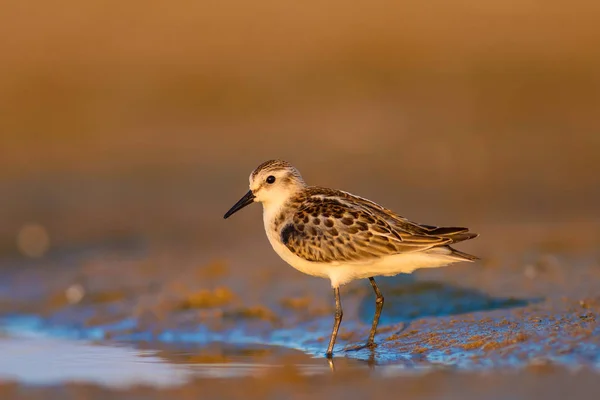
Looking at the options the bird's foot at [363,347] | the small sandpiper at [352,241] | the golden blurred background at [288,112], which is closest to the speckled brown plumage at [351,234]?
the small sandpiper at [352,241]

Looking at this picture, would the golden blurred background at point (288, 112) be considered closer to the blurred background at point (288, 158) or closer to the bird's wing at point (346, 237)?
the blurred background at point (288, 158)

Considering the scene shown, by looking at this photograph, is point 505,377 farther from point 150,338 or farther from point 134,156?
point 134,156

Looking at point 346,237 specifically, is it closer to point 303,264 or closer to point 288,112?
point 303,264

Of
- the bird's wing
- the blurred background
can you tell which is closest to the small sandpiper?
the bird's wing

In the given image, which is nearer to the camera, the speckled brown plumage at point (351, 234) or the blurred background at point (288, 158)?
the speckled brown plumage at point (351, 234)

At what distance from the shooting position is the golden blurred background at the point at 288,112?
17.7 metres

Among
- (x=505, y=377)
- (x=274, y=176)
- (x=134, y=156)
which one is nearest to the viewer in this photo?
(x=505, y=377)

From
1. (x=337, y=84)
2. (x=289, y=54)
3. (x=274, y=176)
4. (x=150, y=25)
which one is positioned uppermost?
(x=150, y=25)

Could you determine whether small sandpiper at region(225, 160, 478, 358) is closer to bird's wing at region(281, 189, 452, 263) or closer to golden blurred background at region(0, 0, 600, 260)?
bird's wing at region(281, 189, 452, 263)

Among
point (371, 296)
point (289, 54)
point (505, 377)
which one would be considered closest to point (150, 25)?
point (289, 54)

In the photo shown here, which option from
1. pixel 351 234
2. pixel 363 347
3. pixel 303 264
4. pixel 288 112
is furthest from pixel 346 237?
pixel 288 112

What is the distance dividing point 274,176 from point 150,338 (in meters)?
2.44

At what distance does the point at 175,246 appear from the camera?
53.0 ft

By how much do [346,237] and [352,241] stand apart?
2.8 inches
